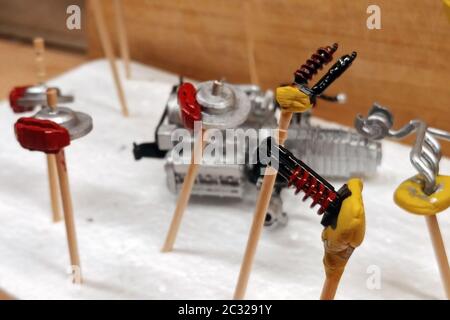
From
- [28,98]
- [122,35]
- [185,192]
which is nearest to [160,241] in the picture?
[185,192]

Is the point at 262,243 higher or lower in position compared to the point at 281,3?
lower

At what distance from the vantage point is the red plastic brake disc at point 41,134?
435 mm

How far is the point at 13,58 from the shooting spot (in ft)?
3.03

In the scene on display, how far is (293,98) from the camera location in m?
0.38

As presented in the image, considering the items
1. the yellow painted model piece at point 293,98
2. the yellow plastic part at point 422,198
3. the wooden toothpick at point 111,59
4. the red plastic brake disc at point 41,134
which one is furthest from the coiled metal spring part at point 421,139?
the wooden toothpick at point 111,59

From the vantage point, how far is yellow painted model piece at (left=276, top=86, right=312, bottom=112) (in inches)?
15.0

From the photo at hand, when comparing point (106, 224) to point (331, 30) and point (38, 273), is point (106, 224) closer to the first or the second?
point (38, 273)

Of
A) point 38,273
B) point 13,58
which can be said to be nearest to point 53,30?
point 13,58

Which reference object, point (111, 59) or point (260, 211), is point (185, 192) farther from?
point (111, 59)

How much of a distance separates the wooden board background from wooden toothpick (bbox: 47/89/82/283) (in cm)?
22

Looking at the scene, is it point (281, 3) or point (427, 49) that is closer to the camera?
point (427, 49)

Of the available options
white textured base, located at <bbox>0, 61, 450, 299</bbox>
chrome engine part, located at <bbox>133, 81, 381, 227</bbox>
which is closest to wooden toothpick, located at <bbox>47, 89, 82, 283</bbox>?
white textured base, located at <bbox>0, 61, 450, 299</bbox>

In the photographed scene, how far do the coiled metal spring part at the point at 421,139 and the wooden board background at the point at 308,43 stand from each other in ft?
0.12
